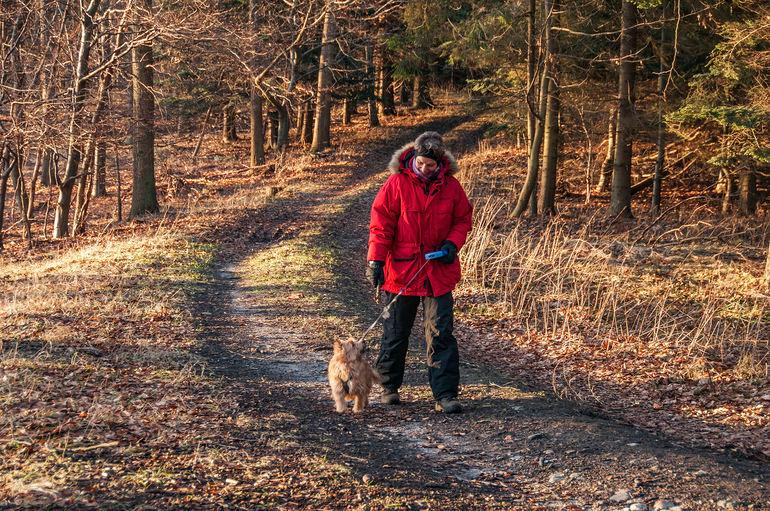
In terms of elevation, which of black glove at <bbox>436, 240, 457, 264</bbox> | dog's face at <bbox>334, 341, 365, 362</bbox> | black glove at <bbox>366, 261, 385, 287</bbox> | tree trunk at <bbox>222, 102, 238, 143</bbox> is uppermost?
tree trunk at <bbox>222, 102, 238, 143</bbox>

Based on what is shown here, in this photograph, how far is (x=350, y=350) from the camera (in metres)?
6.38

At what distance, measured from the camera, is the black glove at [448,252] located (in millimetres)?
6410

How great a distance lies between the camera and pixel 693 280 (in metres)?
12.8

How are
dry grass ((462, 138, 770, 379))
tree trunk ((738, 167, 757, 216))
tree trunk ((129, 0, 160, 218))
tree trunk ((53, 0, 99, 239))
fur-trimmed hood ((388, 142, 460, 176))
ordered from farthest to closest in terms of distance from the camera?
tree trunk ((738, 167, 757, 216)) → tree trunk ((129, 0, 160, 218)) → tree trunk ((53, 0, 99, 239)) → dry grass ((462, 138, 770, 379)) → fur-trimmed hood ((388, 142, 460, 176))

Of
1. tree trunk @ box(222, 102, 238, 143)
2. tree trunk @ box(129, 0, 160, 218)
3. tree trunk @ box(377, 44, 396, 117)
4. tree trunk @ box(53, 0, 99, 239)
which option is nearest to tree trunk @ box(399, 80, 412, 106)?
tree trunk @ box(377, 44, 396, 117)

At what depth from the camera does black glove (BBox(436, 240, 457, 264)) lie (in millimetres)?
6410

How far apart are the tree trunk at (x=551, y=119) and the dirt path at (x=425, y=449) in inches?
408

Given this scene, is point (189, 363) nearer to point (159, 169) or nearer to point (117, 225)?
point (117, 225)

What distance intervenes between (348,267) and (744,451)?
9.02m

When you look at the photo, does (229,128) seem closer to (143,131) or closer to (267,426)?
(143,131)

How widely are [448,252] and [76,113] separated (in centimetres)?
1207

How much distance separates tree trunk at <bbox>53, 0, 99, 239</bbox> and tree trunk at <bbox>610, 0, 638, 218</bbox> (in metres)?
12.2

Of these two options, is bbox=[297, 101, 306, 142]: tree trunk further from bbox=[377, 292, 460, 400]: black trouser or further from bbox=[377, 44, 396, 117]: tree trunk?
bbox=[377, 292, 460, 400]: black trouser

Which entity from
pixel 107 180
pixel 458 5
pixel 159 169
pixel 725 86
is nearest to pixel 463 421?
pixel 725 86
